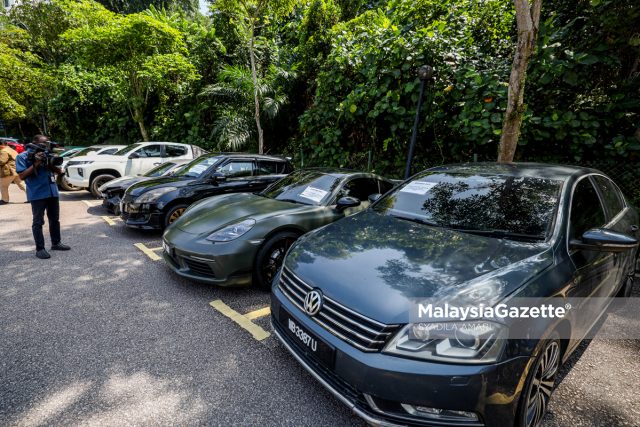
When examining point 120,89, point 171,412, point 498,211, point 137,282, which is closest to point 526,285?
point 498,211

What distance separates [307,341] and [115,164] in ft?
30.0

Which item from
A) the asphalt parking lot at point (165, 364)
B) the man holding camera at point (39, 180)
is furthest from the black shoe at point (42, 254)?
the asphalt parking lot at point (165, 364)

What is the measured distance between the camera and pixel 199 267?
3.38 m

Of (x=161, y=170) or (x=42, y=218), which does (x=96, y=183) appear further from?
(x=42, y=218)

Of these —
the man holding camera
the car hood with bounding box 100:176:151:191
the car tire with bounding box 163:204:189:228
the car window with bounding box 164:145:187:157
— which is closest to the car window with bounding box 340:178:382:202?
the car tire with bounding box 163:204:189:228

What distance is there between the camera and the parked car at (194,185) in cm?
534

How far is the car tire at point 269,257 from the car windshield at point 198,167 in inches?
115

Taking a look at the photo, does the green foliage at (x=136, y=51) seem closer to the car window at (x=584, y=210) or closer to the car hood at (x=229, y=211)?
the car hood at (x=229, y=211)

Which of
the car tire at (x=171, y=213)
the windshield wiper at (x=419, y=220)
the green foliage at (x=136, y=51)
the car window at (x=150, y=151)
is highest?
the green foliage at (x=136, y=51)

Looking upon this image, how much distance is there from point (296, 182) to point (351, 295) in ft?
9.26

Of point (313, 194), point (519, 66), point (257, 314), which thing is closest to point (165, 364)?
point (257, 314)

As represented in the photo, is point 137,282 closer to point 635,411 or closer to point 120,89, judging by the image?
point 635,411

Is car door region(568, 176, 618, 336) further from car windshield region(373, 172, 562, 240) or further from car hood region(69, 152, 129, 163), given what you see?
car hood region(69, 152, 129, 163)

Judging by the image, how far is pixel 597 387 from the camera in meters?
2.30
